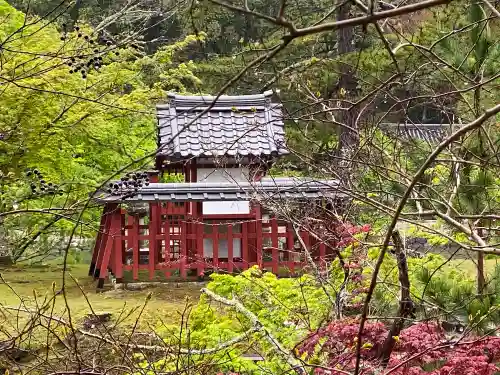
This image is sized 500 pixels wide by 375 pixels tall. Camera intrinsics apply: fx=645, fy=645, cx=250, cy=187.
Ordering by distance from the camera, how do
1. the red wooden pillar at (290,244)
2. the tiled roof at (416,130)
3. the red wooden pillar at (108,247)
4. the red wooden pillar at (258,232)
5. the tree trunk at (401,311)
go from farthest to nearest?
the red wooden pillar at (290,244) < the red wooden pillar at (108,247) < the red wooden pillar at (258,232) < the tiled roof at (416,130) < the tree trunk at (401,311)

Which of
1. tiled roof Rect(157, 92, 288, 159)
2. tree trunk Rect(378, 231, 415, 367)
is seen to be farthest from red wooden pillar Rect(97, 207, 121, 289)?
tree trunk Rect(378, 231, 415, 367)

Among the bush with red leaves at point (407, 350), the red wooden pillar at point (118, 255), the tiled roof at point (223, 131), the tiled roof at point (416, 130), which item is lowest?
the bush with red leaves at point (407, 350)

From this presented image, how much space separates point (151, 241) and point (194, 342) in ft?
17.5

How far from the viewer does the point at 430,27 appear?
5.45m

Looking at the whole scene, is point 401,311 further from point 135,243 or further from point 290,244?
point 135,243

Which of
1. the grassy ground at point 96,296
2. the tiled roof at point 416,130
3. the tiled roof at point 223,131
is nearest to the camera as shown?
the tiled roof at point 416,130

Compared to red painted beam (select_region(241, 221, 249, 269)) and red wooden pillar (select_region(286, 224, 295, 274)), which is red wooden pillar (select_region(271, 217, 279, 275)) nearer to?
red wooden pillar (select_region(286, 224, 295, 274))

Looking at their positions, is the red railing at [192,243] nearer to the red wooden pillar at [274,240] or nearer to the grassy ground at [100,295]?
the red wooden pillar at [274,240]

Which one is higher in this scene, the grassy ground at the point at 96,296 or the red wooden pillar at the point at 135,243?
the red wooden pillar at the point at 135,243

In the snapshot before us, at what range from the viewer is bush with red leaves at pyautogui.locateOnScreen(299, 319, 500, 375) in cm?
341

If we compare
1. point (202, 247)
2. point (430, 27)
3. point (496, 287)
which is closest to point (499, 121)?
point (430, 27)

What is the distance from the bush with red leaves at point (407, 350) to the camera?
3.41 m

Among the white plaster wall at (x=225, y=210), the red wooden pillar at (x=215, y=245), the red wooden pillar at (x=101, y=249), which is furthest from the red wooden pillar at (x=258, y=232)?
the red wooden pillar at (x=101, y=249)

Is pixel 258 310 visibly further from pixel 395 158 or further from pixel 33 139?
pixel 33 139
